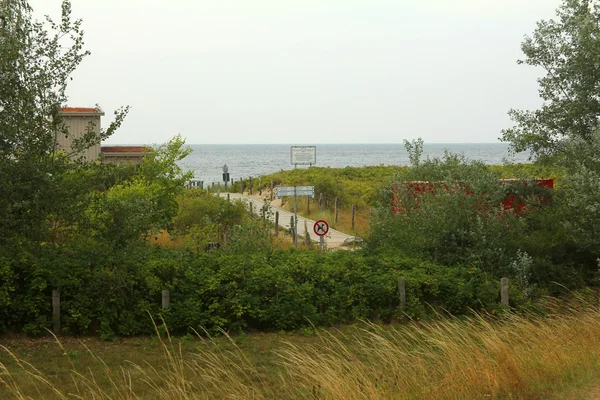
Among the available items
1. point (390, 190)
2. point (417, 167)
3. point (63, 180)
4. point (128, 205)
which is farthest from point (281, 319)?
point (417, 167)

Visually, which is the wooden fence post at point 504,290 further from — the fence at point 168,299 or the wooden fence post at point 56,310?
the wooden fence post at point 56,310

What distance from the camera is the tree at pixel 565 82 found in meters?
17.7

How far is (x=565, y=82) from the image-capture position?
60.8 feet

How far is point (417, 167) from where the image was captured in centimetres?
2339

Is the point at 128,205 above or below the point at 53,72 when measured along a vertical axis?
below

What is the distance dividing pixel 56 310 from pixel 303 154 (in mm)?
14939

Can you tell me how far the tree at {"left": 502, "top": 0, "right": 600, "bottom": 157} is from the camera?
17734mm

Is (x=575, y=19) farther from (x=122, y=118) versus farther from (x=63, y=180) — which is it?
(x=63, y=180)

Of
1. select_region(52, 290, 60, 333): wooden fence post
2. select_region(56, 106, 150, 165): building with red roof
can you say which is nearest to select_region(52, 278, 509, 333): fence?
select_region(52, 290, 60, 333): wooden fence post

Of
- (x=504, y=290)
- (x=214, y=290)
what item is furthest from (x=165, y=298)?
(x=504, y=290)

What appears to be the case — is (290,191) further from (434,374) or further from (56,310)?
(434,374)

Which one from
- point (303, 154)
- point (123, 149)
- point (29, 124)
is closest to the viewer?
point (29, 124)

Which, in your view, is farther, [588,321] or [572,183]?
[572,183]

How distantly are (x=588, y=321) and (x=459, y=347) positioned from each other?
385 cm
